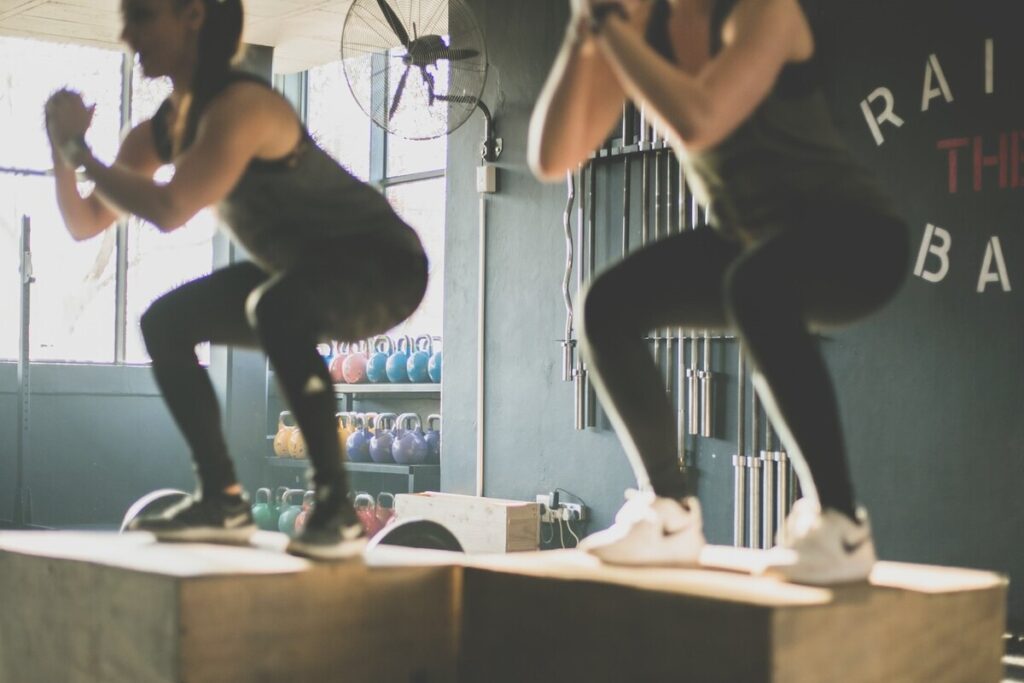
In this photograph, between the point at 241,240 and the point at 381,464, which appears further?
the point at 381,464

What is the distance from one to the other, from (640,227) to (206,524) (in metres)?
3.39

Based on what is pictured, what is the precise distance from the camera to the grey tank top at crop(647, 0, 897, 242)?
1786 mm

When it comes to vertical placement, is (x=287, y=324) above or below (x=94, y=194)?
below

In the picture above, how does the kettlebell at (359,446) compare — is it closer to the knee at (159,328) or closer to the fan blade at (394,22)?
the fan blade at (394,22)

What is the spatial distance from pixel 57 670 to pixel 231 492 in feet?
1.37

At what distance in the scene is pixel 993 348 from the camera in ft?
13.8

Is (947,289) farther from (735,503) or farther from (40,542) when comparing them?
(40,542)

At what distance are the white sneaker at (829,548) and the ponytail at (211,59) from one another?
1166 millimetres

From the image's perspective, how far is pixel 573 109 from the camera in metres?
1.96

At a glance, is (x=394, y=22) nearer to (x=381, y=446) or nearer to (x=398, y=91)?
(x=398, y=91)

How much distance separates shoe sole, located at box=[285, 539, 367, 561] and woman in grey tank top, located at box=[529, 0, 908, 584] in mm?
600

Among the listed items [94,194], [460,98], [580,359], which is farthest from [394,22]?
[94,194]

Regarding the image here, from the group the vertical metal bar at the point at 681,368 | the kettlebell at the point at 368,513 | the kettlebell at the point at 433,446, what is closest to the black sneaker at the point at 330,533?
the vertical metal bar at the point at 681,368

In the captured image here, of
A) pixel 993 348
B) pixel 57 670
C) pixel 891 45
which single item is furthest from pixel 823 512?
pixel 891 45
